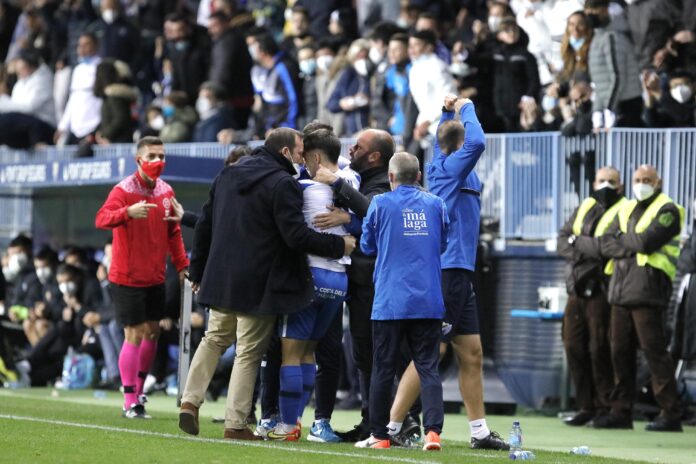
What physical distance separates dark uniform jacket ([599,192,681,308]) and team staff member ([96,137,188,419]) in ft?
12.6

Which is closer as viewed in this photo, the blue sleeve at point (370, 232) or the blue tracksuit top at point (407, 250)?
the blue tracksuit top at point (407, 250)

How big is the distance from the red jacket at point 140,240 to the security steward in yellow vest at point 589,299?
377cm

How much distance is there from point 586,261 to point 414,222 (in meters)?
4.84

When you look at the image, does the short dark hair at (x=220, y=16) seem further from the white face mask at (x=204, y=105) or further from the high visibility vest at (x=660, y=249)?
the high visibility vest at (x=660, y=249)

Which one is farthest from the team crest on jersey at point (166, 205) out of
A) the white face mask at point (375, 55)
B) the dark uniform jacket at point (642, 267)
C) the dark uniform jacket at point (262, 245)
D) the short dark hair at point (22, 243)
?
the short dark hair at point (22, 243)

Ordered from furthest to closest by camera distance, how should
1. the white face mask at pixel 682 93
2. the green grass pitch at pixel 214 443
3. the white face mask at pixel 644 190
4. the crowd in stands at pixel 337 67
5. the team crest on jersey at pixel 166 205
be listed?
1. the crowd in stands at pixel 337 67
2. the white face mask at pixel 682 93
3. the white face mask at pixel 644 190
4. the team crest on jersey at pixel 166 205
5. the green grass pitch at pixel 214 443

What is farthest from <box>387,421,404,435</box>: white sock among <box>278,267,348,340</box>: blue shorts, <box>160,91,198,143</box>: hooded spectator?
<box>160,91,198,143</box>: hooded spectator

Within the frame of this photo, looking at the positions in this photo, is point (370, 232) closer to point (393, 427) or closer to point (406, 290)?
point (406, 290)

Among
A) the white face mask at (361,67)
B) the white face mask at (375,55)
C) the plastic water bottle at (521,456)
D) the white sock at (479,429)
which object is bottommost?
the plastic water bottle at (521,456)

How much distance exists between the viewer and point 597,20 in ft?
55.7

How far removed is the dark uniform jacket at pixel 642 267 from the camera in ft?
46.6

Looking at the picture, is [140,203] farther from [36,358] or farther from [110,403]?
[36,358]

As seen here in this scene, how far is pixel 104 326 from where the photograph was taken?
1984 cm

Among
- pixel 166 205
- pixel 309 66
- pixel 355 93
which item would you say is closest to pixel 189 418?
pixel 166 205
